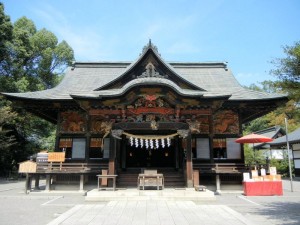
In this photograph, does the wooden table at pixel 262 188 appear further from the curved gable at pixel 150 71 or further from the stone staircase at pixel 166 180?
the curved gable at pixel 150 71

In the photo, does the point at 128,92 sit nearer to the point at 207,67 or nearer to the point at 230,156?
the point at 230,156

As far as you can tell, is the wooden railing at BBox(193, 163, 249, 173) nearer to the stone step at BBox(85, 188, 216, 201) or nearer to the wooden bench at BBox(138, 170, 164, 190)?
the stone step at BBox(85, 188, 216, 201)

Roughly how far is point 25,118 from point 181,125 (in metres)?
21.4

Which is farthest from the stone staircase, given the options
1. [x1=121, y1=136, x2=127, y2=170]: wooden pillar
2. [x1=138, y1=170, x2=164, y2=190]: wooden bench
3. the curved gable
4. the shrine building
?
the curved gable

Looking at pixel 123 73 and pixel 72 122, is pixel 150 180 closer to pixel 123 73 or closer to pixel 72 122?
pixel 123 73

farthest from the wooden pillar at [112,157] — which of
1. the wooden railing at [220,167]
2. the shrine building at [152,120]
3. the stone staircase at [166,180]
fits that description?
the wooden railing at [220,167]

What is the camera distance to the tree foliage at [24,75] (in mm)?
24906

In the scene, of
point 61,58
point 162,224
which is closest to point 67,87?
point 162,224

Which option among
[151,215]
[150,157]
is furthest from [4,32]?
[151,215]

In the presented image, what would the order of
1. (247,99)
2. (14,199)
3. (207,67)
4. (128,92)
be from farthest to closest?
(207,67) < (247,99) < (128,92) < (14,199)

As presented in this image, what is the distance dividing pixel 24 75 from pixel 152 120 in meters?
24.7

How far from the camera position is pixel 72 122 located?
16562 mm

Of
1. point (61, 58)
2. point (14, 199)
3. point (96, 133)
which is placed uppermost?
point (61, 58)

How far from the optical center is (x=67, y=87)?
1811 centimetres
